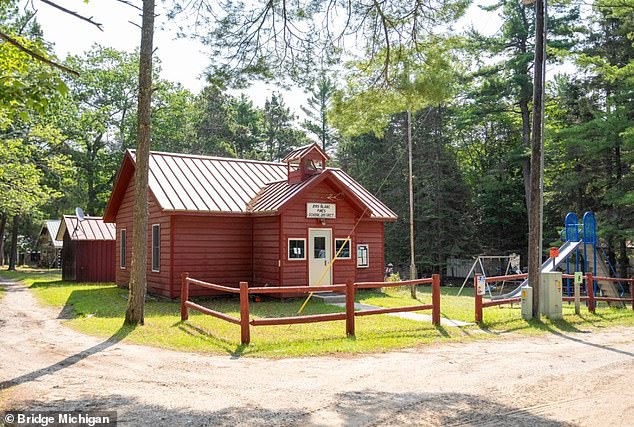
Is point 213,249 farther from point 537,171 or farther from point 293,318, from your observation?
point 537,171

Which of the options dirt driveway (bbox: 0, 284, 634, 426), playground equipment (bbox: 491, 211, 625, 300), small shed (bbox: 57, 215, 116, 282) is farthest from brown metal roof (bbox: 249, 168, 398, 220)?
small shed (bbox: 57, 215, 116, 282)

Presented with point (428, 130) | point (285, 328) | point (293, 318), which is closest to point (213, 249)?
point (285, 328)

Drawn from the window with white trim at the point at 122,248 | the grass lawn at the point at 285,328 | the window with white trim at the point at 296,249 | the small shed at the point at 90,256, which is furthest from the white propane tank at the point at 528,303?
the small shed at the point at 90,256

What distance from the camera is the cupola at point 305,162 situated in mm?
17219

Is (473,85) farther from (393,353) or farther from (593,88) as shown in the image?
(393,353)

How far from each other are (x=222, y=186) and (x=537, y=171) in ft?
32.6

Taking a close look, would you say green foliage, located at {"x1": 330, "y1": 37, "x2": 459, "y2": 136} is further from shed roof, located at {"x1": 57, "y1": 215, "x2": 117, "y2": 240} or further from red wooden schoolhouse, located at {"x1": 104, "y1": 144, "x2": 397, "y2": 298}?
shed roof, located at {"x1": 57, "y1": 215, "x2": 117, "y2": 240}

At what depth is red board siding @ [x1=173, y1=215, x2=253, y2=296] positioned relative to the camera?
15836 mm

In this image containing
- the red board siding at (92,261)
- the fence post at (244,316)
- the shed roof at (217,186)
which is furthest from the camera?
the red board siding at (92,261)

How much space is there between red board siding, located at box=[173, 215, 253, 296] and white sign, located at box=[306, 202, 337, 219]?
2.13 meters

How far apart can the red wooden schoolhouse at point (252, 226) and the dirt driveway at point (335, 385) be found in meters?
6.33

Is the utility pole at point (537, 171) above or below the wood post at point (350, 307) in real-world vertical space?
above

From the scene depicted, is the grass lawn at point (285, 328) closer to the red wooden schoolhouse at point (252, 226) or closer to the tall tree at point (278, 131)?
the red wooden schoolhouse at point (252, 226)

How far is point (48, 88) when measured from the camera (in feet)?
20.0
